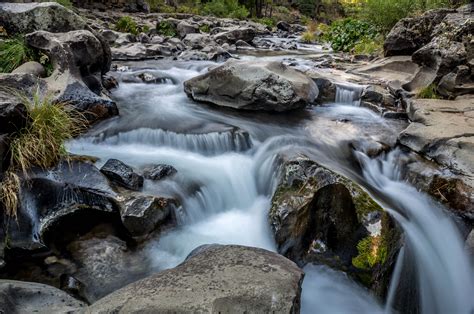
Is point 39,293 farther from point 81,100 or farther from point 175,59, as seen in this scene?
point 175,59

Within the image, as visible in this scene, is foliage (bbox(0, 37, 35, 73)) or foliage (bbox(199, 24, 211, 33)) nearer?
foliage (bbox(0, 37, 35, 73))

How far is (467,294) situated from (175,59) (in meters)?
11.8

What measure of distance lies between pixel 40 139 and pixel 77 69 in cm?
296

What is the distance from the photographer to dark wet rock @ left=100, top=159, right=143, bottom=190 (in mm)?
4773

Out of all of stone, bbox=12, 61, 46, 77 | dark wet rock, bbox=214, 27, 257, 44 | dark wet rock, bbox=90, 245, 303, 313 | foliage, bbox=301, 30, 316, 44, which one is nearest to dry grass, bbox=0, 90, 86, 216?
stone, bbox=12, 61, 46, 77

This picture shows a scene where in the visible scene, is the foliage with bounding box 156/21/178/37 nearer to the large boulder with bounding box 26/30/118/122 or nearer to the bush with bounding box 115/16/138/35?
the bush with bounding box 115/16/138/35

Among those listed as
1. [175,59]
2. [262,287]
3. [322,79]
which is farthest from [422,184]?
[175,59]

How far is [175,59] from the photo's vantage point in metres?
13.5

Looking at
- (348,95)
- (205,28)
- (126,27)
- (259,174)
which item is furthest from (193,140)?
(205,28)

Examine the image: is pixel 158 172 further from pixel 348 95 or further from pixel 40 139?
pixel 348 95

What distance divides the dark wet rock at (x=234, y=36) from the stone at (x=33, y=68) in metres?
12.6

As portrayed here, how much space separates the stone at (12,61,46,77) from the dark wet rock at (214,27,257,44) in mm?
12613

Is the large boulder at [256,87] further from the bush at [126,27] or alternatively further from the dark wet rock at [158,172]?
the bush at [126,27]

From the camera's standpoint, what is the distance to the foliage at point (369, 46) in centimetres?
1410
